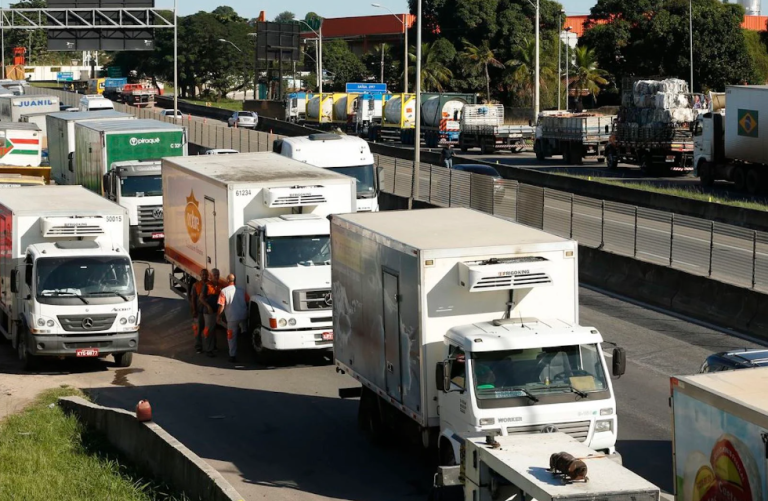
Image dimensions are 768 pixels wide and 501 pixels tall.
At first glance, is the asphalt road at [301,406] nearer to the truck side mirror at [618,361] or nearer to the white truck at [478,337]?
the white truck at [478,337]

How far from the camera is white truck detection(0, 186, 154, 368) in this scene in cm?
1997

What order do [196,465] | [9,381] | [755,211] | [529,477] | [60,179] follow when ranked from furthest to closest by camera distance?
[60,179]
[755,211]
[9,381]
[196,465]
[529,477]

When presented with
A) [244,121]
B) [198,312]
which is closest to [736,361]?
[198,312]

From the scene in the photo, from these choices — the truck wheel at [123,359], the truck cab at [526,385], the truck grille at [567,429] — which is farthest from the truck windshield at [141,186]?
the truck grille at [567,429]

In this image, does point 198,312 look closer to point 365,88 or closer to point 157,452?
point 157,452

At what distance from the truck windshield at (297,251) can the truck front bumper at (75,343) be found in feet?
8.48

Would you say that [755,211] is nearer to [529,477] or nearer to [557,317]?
[557,317]

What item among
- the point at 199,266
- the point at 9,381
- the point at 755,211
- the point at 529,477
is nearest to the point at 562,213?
the point at 755,211

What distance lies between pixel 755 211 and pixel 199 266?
53.2 ft

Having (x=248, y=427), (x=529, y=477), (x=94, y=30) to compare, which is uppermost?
(x=94, y=30)

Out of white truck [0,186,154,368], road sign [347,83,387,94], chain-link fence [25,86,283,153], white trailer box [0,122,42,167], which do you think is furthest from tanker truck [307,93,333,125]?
white truck [0,186,154,368]

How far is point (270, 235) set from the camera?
20656mm

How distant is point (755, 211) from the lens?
32.8 m

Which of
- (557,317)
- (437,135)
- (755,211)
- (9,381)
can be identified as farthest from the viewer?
(437,135)
